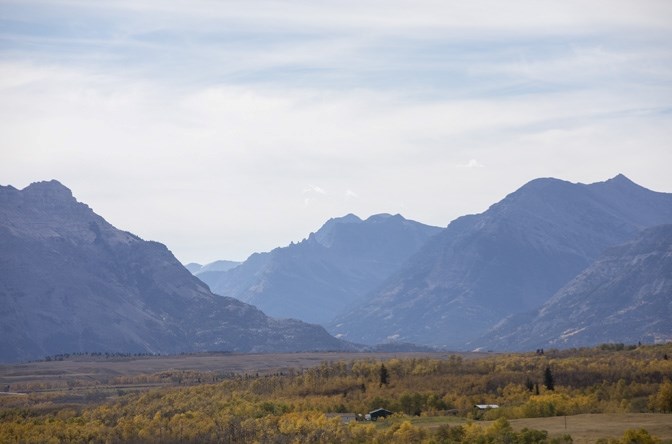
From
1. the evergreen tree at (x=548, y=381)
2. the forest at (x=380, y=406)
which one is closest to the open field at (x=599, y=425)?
the forest at (x=380, y=406)

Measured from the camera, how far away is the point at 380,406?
155 metres

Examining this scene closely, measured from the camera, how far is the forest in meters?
123

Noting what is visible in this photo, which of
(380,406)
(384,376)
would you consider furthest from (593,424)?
(384,376)

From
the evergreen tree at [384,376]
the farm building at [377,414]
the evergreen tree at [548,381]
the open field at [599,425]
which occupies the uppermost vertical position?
the evergreen tree at [384,376]

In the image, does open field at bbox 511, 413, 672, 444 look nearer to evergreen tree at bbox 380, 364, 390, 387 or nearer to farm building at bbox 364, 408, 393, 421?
farm building at bbox 364, 408, 393, 421

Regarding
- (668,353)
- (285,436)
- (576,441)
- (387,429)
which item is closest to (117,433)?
(285,436)

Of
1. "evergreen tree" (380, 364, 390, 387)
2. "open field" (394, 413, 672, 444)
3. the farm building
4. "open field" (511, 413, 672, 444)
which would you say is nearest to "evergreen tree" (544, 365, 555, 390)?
the farm building

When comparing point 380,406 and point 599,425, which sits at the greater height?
point 380,406

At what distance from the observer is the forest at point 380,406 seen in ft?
403

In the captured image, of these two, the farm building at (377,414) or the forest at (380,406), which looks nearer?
the forest at (380,406)

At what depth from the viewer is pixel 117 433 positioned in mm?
137125

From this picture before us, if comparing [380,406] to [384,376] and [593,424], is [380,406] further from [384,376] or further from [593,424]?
[593,424]

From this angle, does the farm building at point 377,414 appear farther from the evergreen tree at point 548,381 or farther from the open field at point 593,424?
the evergreen tree at point 548,381

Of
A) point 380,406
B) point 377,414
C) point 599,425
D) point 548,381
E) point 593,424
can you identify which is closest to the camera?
point 599,425
